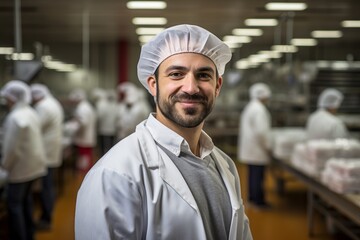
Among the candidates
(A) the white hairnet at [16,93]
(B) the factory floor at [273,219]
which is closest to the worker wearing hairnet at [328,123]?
(B) the factory floor at [273,219]

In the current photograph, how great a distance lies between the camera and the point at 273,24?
19.5ft

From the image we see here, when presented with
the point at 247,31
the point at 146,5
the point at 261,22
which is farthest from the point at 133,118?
the point at 247,31

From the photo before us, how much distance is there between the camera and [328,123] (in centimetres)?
446

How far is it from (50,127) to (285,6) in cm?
279

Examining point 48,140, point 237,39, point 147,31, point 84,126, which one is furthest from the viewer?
point 237,39

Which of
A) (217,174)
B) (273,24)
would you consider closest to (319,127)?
(273,24)

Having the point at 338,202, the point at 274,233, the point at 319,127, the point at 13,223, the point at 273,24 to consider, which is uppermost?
the point at 273,24

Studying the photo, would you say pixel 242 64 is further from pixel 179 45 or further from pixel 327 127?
pixel 179 45

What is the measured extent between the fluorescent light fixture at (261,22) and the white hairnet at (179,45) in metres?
4.46

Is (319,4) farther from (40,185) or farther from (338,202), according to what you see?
(40,185)

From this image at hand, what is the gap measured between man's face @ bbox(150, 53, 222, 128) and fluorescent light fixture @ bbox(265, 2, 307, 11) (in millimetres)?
3609

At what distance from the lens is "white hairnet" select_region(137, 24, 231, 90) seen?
4.37ft

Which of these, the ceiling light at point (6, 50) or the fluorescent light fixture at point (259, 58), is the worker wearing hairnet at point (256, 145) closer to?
the ceiling light at point (6, 50)

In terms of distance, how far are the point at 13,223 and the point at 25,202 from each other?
315 millimetres
